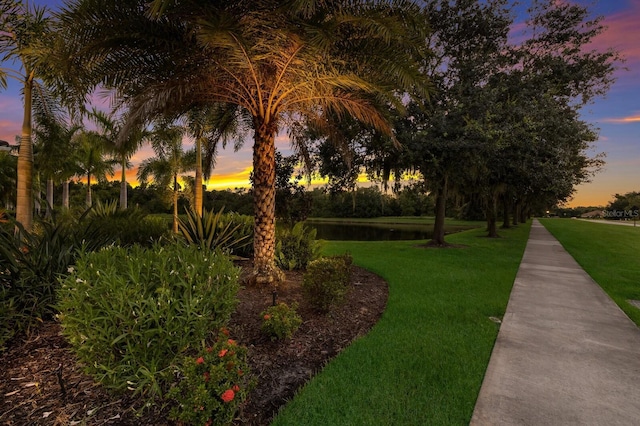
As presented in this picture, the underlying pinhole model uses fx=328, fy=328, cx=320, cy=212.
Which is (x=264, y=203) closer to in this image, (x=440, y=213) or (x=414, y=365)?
(x=414, y=365)

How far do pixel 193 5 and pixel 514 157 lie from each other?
1333 cm

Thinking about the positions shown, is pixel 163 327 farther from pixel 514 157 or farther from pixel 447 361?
pixel 514 157

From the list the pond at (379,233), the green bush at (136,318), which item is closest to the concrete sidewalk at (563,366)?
the green bush at (136,318)

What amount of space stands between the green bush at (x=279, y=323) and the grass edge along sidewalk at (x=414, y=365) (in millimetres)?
774

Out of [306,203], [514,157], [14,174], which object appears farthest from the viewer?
[14,174]

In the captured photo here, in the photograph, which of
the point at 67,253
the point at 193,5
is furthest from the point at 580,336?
the point at 193,5

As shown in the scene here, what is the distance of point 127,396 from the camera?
3059 mm

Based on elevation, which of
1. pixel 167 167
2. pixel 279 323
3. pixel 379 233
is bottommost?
pixel 379 233

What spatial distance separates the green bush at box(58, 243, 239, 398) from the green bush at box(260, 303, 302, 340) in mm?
1159

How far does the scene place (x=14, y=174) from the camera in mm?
34938

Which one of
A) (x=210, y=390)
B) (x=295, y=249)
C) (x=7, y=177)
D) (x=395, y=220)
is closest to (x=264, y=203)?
(x=295, y=249)

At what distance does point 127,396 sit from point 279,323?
5.90 feet

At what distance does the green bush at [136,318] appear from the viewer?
282 cm

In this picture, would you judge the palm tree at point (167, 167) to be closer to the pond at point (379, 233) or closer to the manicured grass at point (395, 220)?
the pond at point (379, 233)
